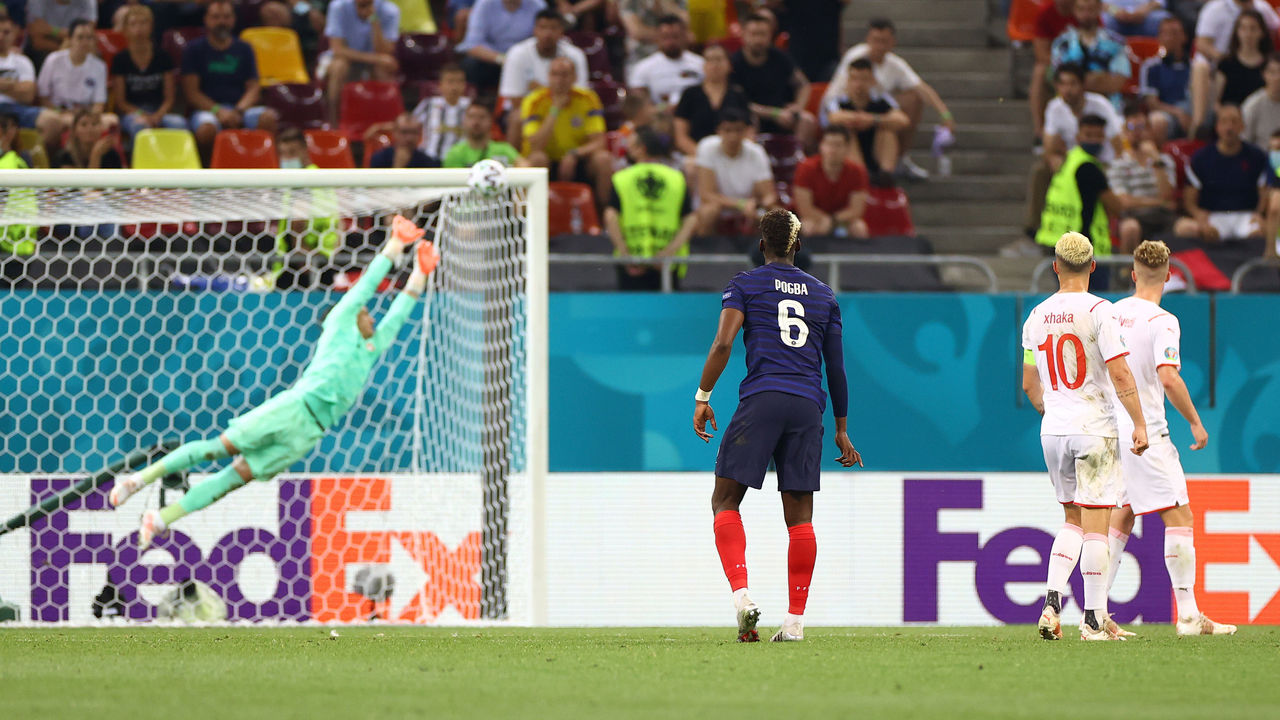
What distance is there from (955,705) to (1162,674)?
1.30m

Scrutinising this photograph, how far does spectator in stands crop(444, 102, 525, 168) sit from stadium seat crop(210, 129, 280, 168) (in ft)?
4.88

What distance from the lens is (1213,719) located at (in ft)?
17.3

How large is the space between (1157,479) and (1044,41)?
783cm

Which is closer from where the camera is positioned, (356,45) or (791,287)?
(791,287)

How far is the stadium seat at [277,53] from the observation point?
15.0 m

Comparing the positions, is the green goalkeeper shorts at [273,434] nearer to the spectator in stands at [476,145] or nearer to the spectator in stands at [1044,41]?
the spectator in stands at [476,145]

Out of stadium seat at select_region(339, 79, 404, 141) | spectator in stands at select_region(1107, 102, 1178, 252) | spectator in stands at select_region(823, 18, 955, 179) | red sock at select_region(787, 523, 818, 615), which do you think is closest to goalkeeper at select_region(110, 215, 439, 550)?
red sock at select_region(787, 523, 818, 615)

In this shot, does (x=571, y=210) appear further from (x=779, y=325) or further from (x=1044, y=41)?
(x=779, y=325)

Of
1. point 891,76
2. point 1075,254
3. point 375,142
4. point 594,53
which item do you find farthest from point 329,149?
point 1075,254

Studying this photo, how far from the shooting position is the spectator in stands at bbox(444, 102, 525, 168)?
41.9 feet

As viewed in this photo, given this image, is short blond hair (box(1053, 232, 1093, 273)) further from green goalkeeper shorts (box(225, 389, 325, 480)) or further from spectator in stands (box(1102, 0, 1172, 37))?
spectator in stands (box(1102, 0, 1172, 37))

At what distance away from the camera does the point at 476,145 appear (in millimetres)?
12859

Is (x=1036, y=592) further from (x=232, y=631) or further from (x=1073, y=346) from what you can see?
(x=232, y=631)

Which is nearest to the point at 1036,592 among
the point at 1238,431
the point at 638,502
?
the point at 1238,431
